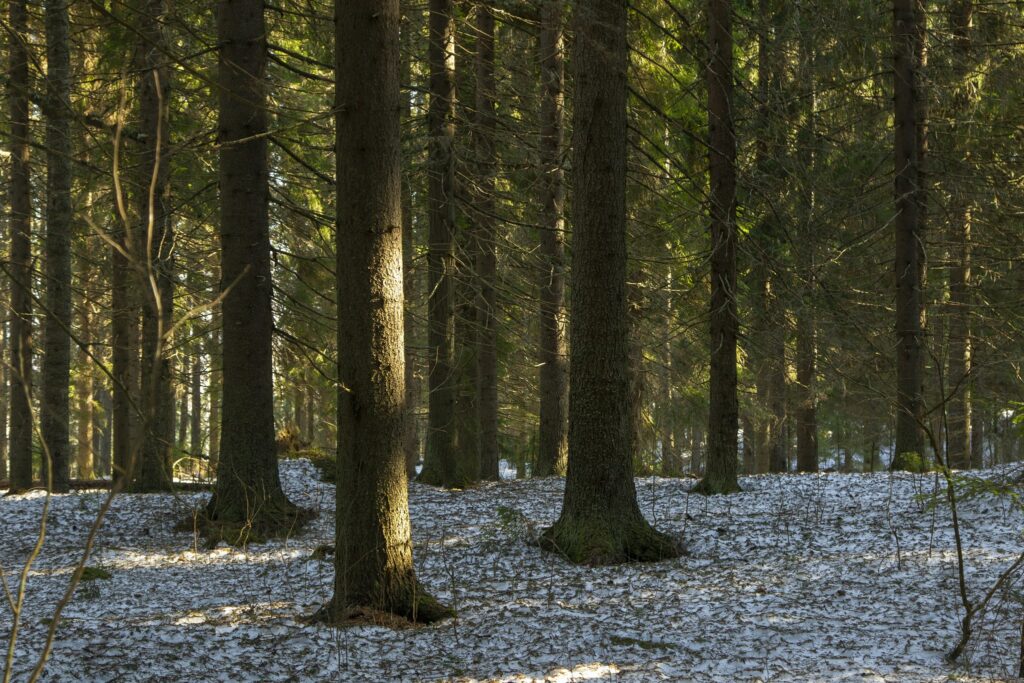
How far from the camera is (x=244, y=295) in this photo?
8.37m

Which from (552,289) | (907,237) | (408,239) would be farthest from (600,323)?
(408,239)

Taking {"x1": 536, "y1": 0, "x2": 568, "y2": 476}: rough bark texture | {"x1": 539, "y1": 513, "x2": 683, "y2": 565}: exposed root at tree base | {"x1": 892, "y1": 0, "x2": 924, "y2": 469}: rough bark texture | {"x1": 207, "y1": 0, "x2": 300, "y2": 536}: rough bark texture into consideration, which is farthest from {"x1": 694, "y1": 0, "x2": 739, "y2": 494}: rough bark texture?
{"x1": 207, "y1": 0, "x2": 300, "y2": 536}: rough bark texture

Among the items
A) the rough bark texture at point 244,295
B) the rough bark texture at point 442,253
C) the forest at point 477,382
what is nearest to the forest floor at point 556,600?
the forest at point 477,382

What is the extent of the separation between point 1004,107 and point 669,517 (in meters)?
11.0

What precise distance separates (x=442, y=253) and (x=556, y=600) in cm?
631

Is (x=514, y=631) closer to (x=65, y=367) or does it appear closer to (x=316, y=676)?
(x=316, y=676)

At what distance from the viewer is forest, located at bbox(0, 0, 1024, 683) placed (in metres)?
4.97

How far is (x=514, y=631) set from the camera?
546cm

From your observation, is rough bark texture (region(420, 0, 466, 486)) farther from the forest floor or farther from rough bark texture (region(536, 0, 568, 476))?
the forest floor

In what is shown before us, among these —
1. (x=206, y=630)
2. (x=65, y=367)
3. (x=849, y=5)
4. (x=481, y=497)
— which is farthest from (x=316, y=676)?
(x=849, y=5)

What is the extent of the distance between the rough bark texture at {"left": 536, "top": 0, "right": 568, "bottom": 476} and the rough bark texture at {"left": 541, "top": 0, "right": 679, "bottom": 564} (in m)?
4.93

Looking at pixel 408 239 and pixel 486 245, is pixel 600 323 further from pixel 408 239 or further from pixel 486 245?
pixel 408 239

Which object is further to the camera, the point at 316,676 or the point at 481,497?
the point at 481,497

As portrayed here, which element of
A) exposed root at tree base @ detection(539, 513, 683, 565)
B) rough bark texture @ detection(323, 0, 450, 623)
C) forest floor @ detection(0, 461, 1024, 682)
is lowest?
forest floor @ detection(0, 461, 1024, 682)
